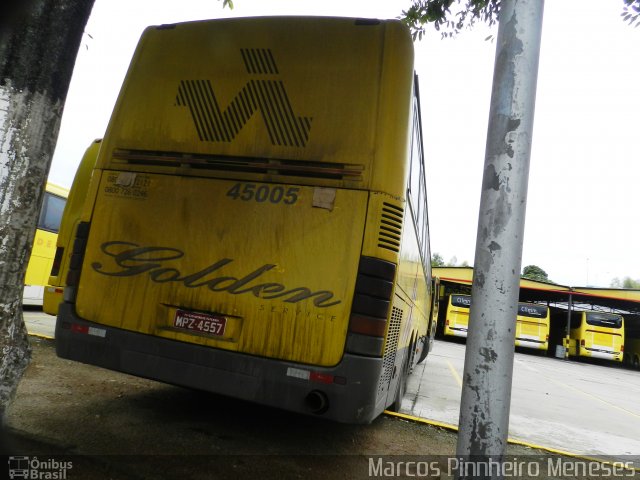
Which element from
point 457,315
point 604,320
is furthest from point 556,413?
point 604,320

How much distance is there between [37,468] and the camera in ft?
8.95

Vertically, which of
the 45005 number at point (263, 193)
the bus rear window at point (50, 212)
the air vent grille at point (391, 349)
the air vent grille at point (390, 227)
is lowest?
the air vent grille at point (391, 349)

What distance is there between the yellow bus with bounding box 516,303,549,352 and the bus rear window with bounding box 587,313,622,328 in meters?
3.13

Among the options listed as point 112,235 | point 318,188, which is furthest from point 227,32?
point 112,235

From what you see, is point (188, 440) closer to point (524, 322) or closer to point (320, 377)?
point (320, 377)

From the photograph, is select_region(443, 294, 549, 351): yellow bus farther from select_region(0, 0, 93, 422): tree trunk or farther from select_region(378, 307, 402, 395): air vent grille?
select_region(0, 0, 93, 422): tree trunk

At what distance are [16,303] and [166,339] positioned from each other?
3.28ft

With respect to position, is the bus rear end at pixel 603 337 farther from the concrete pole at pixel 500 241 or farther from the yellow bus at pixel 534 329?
the concrete pole at pixel 500 241

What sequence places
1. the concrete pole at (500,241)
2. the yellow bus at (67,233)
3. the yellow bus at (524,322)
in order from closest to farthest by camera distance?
the concrete pole at (500,241) < the yellow bus at (67,233) < the yellow bus at (524,322)

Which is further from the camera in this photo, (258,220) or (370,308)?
(258,220)

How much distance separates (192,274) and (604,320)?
28902 millimetres

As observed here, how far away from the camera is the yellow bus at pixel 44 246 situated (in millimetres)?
10492

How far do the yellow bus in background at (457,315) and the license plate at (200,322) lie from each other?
2389cm

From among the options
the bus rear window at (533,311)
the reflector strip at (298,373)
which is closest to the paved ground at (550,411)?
the reflector strip at (298,373)
